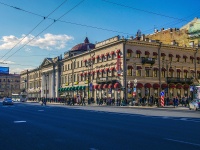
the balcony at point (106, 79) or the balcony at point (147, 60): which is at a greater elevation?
the balcony at point (147, 60)

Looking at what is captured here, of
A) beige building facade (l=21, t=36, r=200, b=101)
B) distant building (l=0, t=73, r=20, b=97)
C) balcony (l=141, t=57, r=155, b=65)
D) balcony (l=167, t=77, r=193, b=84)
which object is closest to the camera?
beige building facade (l=21, t=36, r=200, b=101)

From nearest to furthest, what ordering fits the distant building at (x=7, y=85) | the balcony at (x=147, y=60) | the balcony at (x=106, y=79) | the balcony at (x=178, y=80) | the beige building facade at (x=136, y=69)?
1. the beige building facade at (x=136, y=69)
2. the balcony at (x=147, y=60)
3. the balcony at (x=106, y=79)
4. the balcony at (x=178, y=80)
5. the distant building at (x=7, y=85)

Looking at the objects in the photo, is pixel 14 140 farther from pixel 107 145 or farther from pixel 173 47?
pixel 173 47

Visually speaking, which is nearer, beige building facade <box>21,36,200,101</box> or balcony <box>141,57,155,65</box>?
beige building facade <box>21,36,200,101</box>

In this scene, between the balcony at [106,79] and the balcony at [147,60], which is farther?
the balcony at [106,79]

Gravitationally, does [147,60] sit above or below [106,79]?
above

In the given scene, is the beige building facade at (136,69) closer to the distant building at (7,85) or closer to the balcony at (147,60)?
the balcony at (147,60)

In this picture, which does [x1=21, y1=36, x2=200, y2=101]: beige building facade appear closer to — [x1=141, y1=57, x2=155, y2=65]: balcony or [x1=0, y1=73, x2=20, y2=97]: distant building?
[x1=141, y1=57, x2=155, y2=65]: balcony

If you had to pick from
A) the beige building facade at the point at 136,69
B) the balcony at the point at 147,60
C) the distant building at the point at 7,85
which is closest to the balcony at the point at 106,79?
the beige building facade at the point at 136,69

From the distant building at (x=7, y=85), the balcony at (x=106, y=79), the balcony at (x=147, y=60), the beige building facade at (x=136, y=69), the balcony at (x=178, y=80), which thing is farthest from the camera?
the distant building at (x=7, y=85)

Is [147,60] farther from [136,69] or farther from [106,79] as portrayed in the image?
[106,79]

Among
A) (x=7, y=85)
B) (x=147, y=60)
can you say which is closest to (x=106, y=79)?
(x=147, y=60)

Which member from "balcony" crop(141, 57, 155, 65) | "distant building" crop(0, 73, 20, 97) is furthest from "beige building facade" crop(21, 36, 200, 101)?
"distant building" crop(0, 73, 20, 97)

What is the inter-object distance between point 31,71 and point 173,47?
2686 inches
